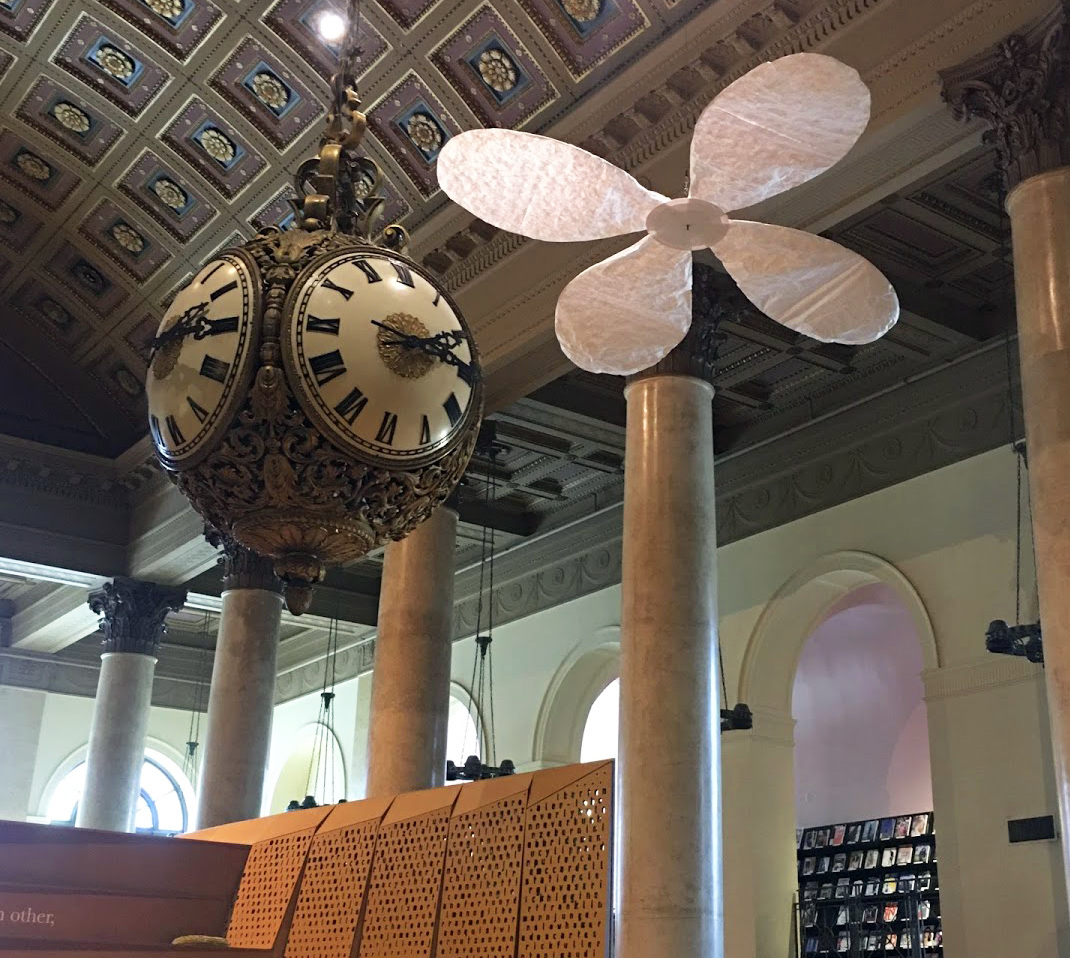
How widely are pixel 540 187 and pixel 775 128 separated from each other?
2.10 ft

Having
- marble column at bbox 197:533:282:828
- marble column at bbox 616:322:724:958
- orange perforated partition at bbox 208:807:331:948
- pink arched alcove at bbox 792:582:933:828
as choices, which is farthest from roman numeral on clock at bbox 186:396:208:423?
pink arched alcove at bbox 792:582:933:828

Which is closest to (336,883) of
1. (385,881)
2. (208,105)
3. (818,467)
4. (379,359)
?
(385,881)

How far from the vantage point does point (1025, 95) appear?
20.2ft

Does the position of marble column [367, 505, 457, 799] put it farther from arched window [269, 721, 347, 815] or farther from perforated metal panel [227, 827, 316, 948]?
arched window [269, 721, 347, 815]

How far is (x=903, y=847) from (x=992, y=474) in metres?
3.66

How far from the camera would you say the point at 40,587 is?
1616 centimetres

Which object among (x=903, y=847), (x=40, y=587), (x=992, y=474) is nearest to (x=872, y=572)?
(x=992, y=474)

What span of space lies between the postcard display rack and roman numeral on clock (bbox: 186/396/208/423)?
956 centimetres

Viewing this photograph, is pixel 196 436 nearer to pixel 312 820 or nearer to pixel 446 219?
pixel 312 820

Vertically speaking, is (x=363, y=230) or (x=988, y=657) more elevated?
(x=988, y=657)

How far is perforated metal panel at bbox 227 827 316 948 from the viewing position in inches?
112

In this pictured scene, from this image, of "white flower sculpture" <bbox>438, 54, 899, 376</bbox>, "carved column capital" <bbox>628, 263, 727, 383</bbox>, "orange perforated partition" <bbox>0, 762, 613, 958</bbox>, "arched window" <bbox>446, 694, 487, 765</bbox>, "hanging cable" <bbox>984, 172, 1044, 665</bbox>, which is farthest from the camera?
"arched window" <bbox>446, 694, 487, 765</bbox>

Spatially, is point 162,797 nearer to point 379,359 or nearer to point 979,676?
point 979,676

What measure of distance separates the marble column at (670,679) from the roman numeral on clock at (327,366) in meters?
5.01
